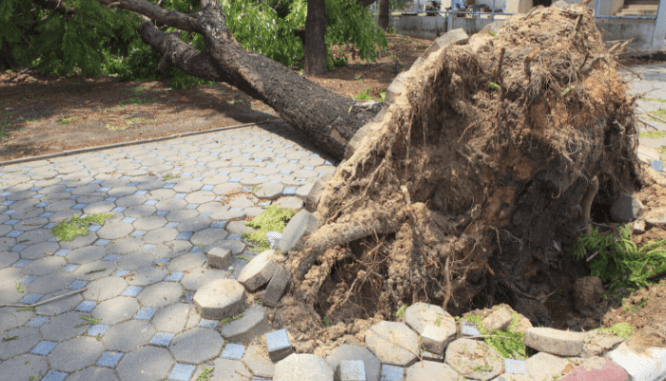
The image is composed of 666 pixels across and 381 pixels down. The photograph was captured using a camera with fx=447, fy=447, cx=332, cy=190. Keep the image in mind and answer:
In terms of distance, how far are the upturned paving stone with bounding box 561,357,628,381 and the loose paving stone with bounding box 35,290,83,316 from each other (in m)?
3.56

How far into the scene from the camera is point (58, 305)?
352cm

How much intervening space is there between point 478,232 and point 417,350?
4.16 feet

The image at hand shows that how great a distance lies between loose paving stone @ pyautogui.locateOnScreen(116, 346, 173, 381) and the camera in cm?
283

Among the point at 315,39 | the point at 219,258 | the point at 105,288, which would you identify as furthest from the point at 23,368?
the point at 315,39

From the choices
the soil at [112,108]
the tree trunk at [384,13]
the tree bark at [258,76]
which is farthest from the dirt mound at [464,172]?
the tree trunk at [384,13]

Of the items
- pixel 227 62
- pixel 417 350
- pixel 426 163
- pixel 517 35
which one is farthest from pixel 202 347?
pixel 227 62

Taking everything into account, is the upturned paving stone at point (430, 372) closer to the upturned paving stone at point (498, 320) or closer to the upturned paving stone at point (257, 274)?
the upturned paving stone at point (498, 320)

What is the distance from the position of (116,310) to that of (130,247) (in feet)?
3.35

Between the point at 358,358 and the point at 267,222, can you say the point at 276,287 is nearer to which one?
the point at 358,358

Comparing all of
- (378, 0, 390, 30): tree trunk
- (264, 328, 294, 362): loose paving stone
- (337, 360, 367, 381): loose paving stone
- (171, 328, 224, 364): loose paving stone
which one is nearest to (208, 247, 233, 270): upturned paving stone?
(171, 328, 224, 364): loose paving stone

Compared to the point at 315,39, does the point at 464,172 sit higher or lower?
lower

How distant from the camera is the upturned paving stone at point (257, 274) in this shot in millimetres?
3592

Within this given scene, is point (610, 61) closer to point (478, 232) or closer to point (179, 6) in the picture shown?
point (478, 232)

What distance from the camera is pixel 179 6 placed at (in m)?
11.5
